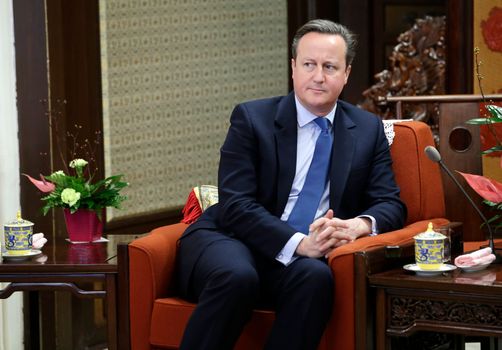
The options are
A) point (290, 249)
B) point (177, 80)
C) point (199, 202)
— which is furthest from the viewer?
point (177, 80)

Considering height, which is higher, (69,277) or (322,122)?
(322,122)

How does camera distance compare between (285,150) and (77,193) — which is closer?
(285,150)

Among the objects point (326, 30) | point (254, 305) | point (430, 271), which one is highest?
point (326, 30)

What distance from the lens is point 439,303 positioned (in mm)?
2955

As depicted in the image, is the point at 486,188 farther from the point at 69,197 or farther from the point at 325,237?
the point at 69,197

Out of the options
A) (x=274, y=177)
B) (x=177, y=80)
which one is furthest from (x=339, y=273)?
(x=177, y=80)

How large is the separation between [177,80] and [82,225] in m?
1.62

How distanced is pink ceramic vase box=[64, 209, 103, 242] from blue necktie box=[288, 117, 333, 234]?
2.35 ft

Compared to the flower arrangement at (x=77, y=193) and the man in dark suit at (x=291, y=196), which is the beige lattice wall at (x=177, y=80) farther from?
the man in dark suit at (x=291, y=196)

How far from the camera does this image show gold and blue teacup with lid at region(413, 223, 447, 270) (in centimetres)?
302

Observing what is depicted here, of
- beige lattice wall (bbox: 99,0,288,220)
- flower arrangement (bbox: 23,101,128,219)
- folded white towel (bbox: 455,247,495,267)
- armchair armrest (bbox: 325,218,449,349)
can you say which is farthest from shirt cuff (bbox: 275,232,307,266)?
beige lattice wall (bbox: 99,0,288,220)

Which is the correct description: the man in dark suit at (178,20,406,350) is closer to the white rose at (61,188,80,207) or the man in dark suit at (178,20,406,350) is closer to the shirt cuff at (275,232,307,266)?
the shirt cuff at (275,232,307,266)

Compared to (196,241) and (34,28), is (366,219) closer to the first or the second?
(196,241)

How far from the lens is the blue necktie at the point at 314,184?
334cm
